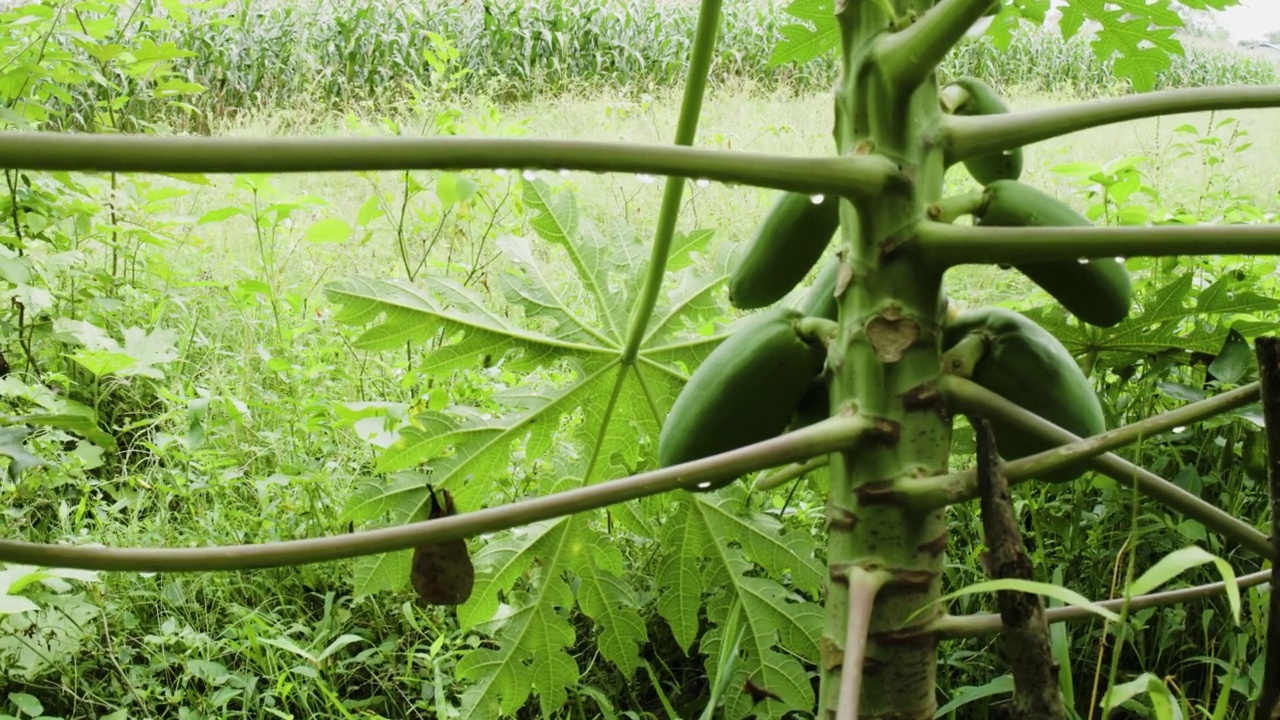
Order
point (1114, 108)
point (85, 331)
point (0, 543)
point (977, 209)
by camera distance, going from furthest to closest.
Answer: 1. point (85, 331)
2. point (977, 209)
3. point (1114, 108)
4. point (0, 543)

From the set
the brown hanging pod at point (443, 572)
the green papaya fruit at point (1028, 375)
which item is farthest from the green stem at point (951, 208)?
the brown hanging pod at point (443, 572)

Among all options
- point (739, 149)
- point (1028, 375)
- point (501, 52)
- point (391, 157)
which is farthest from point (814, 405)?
point (501, 52)

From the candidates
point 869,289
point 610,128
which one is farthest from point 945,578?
point 610,128

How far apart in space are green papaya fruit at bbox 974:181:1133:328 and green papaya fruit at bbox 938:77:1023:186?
0.15 feet

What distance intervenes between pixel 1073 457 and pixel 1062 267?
28 centimetres

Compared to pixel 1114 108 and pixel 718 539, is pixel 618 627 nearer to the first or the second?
pixel 718 539

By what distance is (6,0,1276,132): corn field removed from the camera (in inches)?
359

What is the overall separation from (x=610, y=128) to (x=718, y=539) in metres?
5.36

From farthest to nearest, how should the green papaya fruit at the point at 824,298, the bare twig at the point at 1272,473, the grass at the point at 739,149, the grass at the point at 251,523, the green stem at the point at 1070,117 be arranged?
the grass at the point at 739,149 < the grass at the point at 251,523 < the green papaya fruit at the point at 824,298 < the green stem at the point at 1070,117 < the bare twig at the point at 1272,473

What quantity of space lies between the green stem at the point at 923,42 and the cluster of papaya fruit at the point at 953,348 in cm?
12

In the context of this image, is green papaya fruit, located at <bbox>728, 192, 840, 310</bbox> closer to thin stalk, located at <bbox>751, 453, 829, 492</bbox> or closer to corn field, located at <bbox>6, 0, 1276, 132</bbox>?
thin stalk, located at <bbox>751, 453, 829, 492</bbox>

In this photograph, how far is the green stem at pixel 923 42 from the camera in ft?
2.43

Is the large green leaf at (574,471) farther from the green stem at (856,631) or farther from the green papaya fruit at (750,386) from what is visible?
the green stem at (856,631)

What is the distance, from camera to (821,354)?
0.96 m
